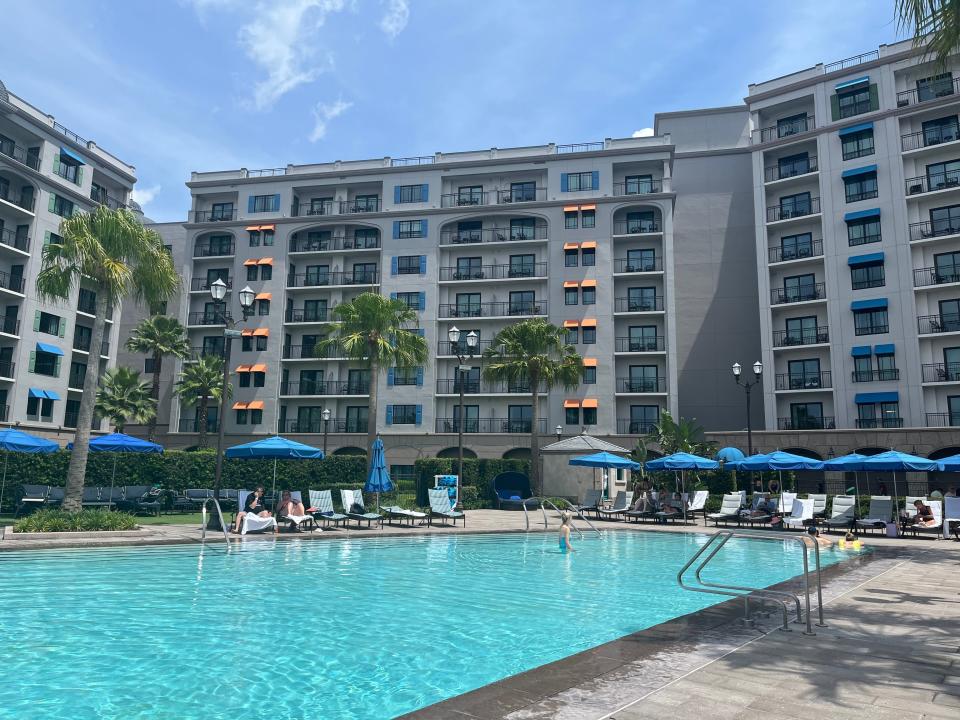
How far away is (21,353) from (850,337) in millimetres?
50095

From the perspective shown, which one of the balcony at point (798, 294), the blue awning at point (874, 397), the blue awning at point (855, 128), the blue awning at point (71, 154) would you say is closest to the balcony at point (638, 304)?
the balcony at point (798, 294)

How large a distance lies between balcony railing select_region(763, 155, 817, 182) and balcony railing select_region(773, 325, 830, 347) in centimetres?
1025

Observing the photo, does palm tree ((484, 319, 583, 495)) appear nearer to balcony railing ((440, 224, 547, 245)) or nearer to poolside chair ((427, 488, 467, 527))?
poolside chair ((427, 488, 467, 527))

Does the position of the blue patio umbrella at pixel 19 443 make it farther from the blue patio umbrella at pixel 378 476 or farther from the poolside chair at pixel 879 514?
the poolside chair at pixel 879 514

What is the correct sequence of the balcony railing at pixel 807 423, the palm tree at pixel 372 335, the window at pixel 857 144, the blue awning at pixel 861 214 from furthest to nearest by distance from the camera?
the window at pixel 857 144, the blue awning at pixel 861 214, the balcony railing at pixel 807 423, the palm tree at pixel 372 335

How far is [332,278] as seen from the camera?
49562 millimetres

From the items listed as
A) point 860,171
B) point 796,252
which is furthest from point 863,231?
point 796,252

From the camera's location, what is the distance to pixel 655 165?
46.7m

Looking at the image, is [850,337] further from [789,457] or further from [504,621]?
[504,621]

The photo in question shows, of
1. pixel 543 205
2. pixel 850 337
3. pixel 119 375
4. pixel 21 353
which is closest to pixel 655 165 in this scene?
pixel 543 205

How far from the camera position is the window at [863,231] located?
39.9 m

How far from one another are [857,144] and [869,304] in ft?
34.7

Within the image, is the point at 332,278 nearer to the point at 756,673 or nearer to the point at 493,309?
the point at 493,309

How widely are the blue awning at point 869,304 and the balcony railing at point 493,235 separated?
20138 mm
